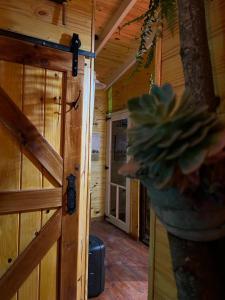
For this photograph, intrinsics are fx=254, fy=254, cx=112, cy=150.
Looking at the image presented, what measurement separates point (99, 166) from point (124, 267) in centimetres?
220

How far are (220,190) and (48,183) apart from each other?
1374 millimetres

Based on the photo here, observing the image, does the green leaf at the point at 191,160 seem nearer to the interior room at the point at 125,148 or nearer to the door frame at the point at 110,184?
the interior room at the point at 125,148

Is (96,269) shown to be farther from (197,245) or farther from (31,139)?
(197,245)

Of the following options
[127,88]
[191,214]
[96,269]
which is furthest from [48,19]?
[127,88]

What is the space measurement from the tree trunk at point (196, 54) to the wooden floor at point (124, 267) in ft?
7.81

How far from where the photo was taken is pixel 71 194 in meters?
1.69

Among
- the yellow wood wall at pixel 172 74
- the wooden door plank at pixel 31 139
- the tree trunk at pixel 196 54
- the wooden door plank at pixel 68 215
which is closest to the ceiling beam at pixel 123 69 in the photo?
the wooden door plank at pixel 68 215

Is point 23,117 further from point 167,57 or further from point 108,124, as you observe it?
point 108,124

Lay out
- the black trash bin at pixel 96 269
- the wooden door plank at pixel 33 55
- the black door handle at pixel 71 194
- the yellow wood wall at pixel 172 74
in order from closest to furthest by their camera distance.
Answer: the yellow wood wall at pixel 172 74 < the wooden door plank at pixel 33 55 < the black door handle at pixel 71 194 < the black trash bin at pixel 96 269

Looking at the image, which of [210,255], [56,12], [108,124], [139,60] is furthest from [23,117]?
[108,124]

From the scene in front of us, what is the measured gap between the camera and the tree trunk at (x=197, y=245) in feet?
1.53

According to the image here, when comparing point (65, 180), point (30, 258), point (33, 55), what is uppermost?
point (33, 55)

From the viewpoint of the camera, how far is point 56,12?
167 centimetres

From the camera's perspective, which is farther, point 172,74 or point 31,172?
point 31,172
